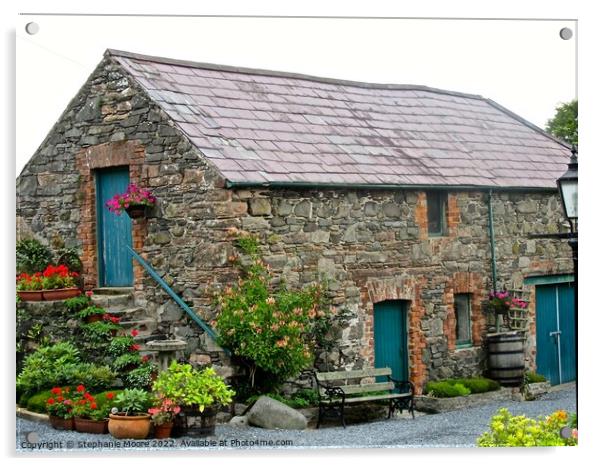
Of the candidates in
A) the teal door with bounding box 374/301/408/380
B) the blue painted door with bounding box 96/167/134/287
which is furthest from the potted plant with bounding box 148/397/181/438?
the teal door with bounding box 374/301/408/380

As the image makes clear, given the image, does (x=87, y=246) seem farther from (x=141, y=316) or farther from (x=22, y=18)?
(x=22, y=18)

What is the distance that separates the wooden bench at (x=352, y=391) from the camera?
13.7 metres

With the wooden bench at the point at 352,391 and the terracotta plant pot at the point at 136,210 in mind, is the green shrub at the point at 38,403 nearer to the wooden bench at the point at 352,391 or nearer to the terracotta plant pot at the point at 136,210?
the terracotta plant pot at the point at 136,210

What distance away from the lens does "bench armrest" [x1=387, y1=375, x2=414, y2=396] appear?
14.5 meters

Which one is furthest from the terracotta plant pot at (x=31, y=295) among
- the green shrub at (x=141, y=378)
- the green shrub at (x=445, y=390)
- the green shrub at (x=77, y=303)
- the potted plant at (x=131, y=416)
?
the green shrub at (x=445, y=390)

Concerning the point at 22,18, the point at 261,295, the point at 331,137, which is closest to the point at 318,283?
the point at 261,295

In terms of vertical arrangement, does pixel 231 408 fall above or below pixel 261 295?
below

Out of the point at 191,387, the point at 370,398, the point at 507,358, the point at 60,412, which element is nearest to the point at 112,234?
the point at 60,412

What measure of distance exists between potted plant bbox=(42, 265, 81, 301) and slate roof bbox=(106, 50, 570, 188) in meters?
2.63

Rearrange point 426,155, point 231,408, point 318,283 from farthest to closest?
point 426,155
point 318,283
point 231,408

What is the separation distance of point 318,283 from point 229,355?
1.52 m

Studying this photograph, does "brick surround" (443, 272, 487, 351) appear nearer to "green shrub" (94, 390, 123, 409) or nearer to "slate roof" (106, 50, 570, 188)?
"slate roof" (106, 50, 570, 188)

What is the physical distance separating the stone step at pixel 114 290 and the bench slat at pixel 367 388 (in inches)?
110

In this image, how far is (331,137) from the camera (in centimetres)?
1483
